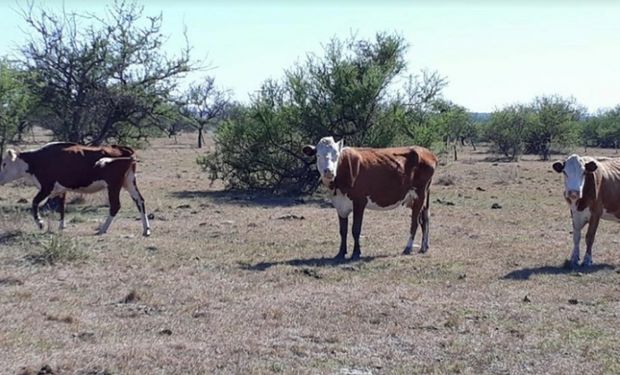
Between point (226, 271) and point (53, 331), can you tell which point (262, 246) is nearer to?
point (226, 271)

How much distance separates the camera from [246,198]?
82.3ft

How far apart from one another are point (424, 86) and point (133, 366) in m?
21.1

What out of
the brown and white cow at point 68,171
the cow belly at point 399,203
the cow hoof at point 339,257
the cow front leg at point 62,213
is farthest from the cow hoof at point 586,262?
the cow front leg at point 62,213

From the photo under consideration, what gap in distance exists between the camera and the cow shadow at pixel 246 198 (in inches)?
918

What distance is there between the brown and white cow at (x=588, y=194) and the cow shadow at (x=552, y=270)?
0.19 m

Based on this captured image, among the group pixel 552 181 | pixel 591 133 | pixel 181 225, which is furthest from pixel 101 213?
pixel 591 133

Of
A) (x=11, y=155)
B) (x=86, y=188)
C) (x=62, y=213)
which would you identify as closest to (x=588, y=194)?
(x=86, y=188)

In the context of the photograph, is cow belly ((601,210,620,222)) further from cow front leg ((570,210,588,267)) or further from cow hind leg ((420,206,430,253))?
cow hind leg ((420,206,430,253))

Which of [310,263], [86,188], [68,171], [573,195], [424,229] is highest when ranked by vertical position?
[573,195]

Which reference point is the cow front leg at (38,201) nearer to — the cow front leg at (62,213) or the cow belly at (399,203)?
the cow front leg at (62,213)

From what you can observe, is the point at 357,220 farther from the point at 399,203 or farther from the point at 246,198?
the point at 246,198

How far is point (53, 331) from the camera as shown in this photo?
780 cm

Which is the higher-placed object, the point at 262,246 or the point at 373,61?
the point at 373,61

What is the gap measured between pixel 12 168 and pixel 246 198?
10473 millimetres
